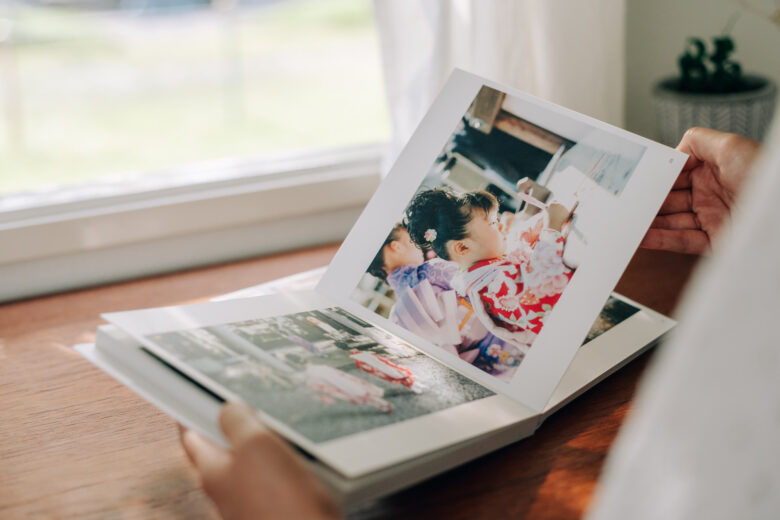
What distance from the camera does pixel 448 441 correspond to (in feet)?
1.62

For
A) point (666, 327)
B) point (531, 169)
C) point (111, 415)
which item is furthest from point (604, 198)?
point (111, 415)

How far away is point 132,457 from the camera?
584mm

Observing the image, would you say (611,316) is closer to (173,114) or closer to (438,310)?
(438,310)

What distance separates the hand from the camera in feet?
1.99

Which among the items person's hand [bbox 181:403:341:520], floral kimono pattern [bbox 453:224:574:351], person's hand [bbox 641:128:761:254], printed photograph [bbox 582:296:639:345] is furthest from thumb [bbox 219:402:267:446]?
person's hand [bbox 641:128:761:254]

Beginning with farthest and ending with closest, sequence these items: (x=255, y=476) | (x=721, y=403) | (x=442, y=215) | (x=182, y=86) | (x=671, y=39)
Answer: (x=182, y=86)
(x=671, y=39)
(x=442, y=215)
(x=255, y=476)
(x=721, y=403)

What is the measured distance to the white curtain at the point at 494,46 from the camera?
2.93 feet

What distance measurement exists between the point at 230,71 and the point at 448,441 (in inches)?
40.8

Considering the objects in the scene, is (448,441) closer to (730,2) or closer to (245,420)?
(245,420)

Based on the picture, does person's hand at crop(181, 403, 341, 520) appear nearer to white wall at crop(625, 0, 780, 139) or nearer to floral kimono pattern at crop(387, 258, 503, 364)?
floral kimono pattern at crop(387, 258, 503, 364)

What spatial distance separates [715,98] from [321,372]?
71 cm

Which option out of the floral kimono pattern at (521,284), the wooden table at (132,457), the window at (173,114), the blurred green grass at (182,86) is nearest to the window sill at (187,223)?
the window at (173,114)

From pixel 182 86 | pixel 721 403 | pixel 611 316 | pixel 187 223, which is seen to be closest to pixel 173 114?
pixel 182 86

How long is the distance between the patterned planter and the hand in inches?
18.4
